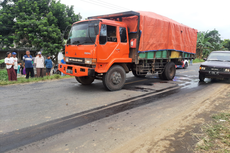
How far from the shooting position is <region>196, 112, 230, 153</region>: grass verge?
2960mm

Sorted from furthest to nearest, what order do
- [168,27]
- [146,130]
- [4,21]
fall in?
[4,21], [168,27], [146,130]

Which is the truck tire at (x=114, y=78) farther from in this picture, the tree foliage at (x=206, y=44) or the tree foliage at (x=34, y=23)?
the tree foliage at (x=206, y=44)

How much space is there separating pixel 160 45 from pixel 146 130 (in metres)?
6.17

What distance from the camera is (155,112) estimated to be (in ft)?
15.9

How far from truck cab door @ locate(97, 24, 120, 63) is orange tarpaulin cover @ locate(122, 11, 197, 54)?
116cm

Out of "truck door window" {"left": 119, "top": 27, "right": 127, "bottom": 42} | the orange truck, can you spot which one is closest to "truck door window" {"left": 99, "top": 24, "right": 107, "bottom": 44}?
the orange truck

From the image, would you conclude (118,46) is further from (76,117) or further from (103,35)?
(76,117)

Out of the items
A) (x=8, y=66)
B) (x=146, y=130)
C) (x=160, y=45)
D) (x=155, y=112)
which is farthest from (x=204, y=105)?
(x=8, y=66)

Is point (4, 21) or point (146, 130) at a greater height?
point (4, 21)

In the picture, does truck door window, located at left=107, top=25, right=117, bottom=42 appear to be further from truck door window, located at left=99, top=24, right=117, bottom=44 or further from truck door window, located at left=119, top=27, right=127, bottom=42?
truck door window, located at left=119, top=27, right=127, bottom=42

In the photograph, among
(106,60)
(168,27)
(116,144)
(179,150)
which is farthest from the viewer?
(168,27)

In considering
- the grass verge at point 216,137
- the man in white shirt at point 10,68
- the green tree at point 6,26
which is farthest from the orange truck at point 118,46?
the green tree at point 6,26

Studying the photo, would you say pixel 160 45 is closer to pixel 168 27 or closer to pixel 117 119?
pixel 168 27

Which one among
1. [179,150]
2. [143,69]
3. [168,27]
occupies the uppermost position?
[168,27]
